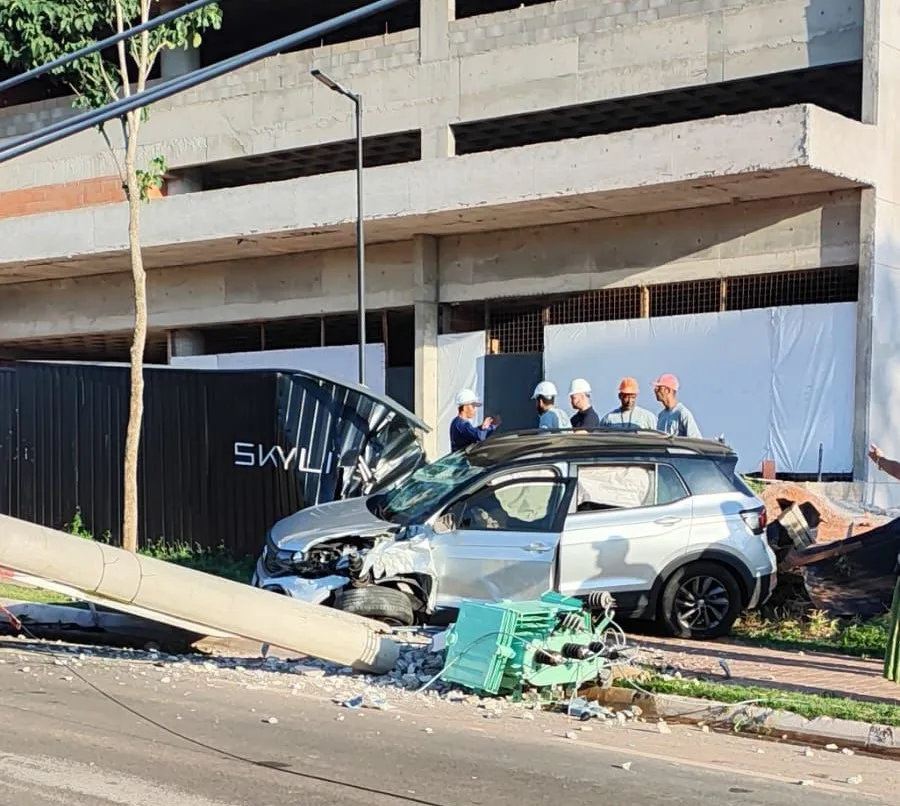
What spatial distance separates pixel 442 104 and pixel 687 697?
17419mm

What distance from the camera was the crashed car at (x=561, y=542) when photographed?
10.4 meters

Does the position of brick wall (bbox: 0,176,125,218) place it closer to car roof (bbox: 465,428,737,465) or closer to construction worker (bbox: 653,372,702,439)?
construction worker (bbox: 653,372,702,439)

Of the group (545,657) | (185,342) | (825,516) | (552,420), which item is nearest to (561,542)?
(545,657)

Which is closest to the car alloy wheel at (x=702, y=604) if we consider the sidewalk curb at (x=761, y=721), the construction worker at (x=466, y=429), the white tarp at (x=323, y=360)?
the sidewalk curb at (x=761, y=721)

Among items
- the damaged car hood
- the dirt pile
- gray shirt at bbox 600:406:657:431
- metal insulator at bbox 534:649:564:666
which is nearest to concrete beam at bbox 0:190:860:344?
the dirt pile

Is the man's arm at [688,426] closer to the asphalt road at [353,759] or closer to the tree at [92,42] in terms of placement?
the asphalt road at [353,759]

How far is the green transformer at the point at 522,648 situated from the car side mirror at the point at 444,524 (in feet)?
6.91

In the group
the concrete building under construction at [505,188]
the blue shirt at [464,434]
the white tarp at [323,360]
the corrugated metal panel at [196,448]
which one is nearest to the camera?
the blue shirt at [464,434]

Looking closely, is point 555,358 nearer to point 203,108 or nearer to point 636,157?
point 636,157

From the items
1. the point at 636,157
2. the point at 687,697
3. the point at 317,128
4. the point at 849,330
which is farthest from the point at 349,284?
the point at 687,697

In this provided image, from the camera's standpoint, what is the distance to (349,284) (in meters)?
25.8

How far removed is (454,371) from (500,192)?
15.0 feet

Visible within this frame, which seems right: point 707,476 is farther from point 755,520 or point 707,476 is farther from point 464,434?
point 464,434

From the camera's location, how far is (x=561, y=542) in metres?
10.4
